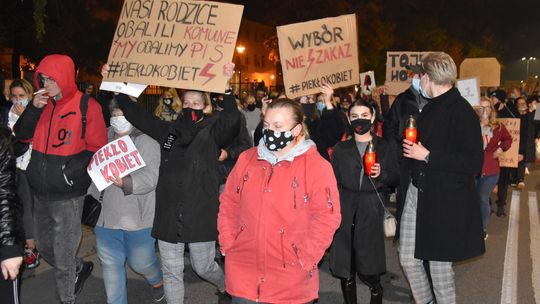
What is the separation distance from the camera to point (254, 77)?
273ft

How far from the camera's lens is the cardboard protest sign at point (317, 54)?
23.0 ft

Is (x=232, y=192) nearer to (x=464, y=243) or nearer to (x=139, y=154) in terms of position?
(x=139, y=154)

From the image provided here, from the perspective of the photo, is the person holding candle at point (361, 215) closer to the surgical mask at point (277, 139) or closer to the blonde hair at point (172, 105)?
the surgical mask at point (277, 139)

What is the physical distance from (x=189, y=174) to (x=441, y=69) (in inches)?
84.1

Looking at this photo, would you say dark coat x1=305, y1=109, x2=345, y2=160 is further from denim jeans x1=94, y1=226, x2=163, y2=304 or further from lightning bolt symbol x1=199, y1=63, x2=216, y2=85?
denim jeans x1=94, y1=226, x2=163, y2=304

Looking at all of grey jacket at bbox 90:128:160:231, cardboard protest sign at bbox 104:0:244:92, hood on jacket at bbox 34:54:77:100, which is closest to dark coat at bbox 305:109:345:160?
cardboard protest sign at bbox 104:0:244:92

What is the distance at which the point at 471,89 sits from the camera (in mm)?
8156

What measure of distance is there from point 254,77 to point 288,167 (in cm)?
8009

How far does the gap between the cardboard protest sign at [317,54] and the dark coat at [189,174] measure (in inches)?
80.2

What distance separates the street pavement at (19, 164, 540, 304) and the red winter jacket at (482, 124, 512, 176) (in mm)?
1028

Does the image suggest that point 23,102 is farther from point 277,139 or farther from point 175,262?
point 277,139

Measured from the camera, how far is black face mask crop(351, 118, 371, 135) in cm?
542

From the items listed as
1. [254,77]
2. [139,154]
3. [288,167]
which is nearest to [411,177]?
[288,167]

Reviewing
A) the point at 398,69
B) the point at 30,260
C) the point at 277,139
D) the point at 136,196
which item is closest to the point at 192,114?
the point at 136,196
